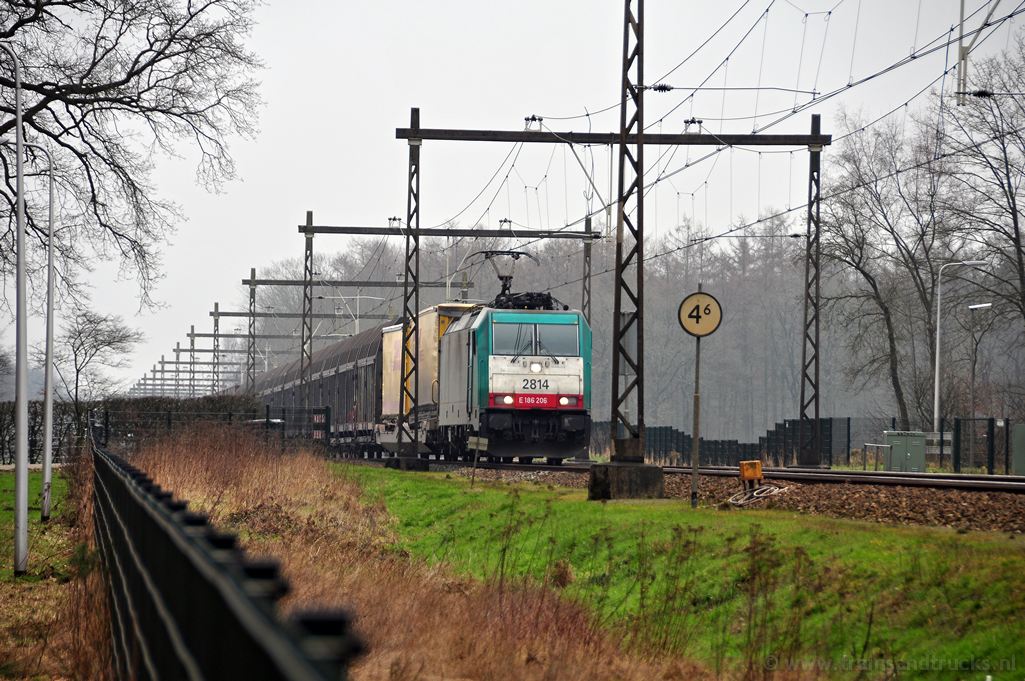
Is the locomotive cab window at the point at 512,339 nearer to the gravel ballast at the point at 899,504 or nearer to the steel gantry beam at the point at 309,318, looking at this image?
the gravel ballast at the point at 899,504

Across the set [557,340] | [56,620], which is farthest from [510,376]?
[56,620]

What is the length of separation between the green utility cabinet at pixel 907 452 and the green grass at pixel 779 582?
18.4 meters

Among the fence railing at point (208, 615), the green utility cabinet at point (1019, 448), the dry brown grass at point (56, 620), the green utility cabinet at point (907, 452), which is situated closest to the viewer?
the fence railing at point (208, 615)

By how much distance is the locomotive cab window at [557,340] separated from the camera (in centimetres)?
3019

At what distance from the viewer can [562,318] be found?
30.6 metres

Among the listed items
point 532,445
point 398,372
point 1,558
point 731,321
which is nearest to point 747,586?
point 1,558

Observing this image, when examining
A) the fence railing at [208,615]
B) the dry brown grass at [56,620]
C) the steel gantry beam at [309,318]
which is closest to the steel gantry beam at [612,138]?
the steel gantry beam at [309,318]

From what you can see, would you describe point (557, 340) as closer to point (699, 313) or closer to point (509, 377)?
point (509, 377)

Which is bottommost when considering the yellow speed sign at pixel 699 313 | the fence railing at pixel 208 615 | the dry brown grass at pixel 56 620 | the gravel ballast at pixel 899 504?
the dry brown grass at pixel 56 620

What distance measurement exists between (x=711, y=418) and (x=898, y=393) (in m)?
48.8

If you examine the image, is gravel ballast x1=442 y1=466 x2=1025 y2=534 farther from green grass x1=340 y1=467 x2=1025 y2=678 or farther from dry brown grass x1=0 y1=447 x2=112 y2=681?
dry brown grass x1=0 y1=447 x2=112 y2=681

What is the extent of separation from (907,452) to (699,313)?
18678 mm

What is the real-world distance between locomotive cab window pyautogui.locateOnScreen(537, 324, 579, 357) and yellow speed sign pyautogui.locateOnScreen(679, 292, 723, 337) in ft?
41.4

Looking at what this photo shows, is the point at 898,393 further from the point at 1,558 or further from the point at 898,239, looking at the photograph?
the point at 1,558
